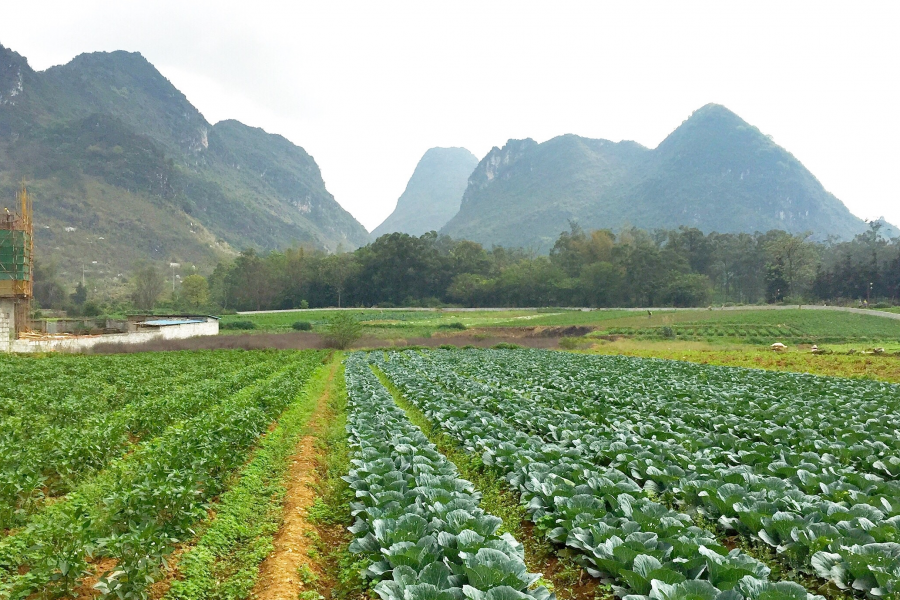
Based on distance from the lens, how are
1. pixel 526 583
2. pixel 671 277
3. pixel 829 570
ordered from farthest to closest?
pixel 671 277 → pixel 829 570 → pixel 526 583

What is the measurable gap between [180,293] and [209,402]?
91011 mm

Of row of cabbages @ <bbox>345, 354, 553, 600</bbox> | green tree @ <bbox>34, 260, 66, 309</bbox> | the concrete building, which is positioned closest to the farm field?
the concrete building

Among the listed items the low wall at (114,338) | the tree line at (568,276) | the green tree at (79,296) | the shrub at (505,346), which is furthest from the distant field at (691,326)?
the green tree at (79,296)

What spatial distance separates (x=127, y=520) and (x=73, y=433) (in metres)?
4.39

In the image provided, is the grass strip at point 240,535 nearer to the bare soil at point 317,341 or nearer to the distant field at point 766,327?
the bare soil at point 317,341

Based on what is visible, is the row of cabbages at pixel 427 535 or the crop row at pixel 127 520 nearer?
the row of cabbages at pixel 427 535

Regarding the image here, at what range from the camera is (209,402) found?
14.4 m

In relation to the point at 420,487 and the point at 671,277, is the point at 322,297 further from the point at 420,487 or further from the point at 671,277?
the point at 420,487

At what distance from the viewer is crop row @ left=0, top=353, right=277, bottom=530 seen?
6.92 metres

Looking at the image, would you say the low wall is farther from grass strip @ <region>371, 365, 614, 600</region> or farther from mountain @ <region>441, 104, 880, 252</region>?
mountain @ <region>441, 104, 880, 252</region>

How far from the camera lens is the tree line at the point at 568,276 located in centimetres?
7894

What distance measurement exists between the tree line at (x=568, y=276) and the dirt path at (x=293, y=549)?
77.9 meters

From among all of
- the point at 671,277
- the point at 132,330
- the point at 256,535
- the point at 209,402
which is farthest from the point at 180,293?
the point at 256,535

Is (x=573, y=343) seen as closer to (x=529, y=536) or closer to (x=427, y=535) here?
(x=529, y=536)
